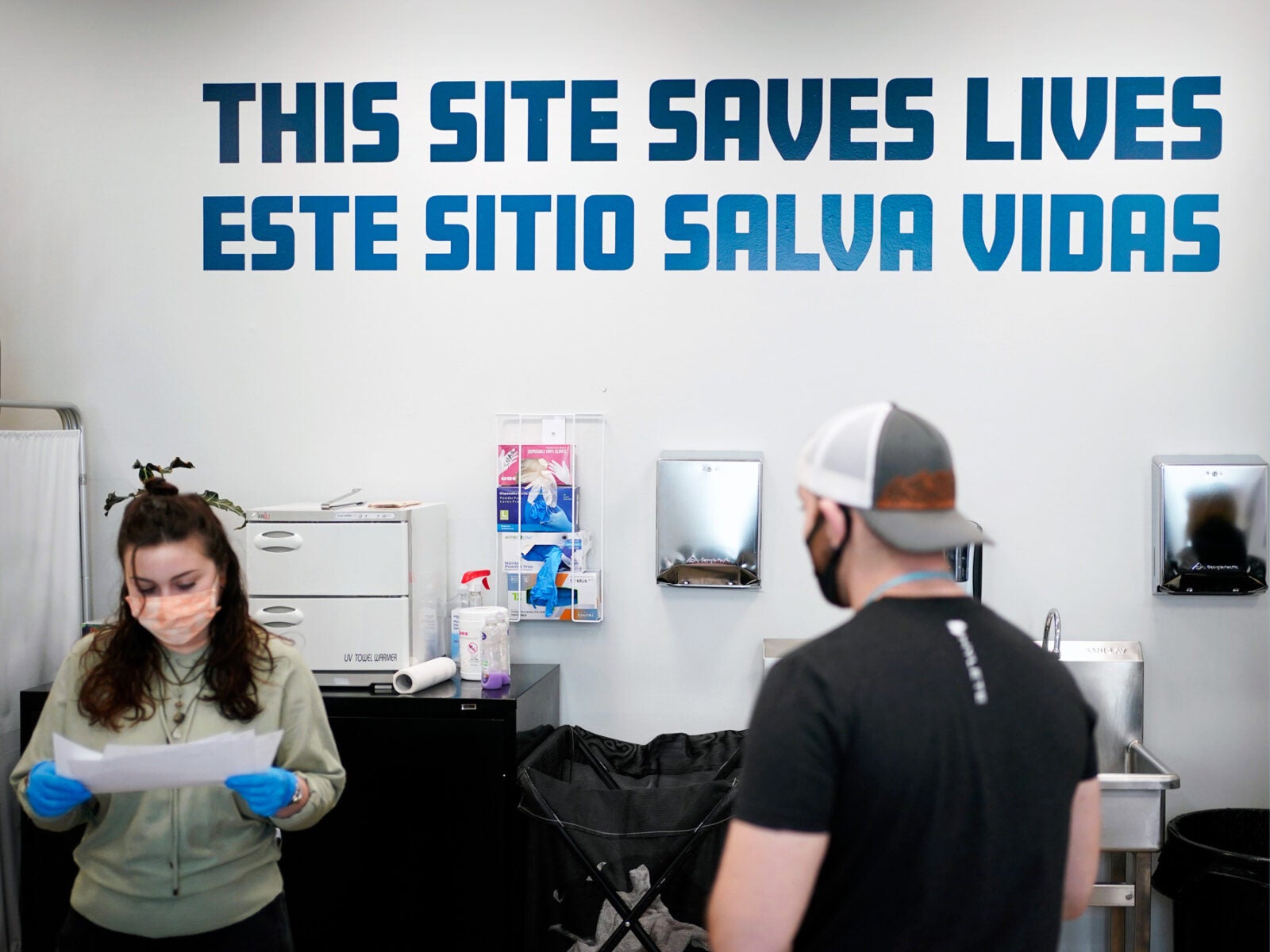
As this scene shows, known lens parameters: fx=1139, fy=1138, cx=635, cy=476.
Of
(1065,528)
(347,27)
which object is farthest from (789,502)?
(347,27)

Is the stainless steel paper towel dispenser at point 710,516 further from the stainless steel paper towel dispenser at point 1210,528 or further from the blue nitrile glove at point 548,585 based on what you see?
the stainless steel paper towel dispenser at point 1210,528

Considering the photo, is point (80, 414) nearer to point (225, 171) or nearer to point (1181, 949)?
point (225, 171)

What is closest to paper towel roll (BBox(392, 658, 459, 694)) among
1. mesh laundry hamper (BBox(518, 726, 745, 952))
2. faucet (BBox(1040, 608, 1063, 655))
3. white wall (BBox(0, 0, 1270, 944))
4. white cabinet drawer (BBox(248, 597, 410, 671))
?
white cabinet drawer (BBox(248, 597, 410, 671))

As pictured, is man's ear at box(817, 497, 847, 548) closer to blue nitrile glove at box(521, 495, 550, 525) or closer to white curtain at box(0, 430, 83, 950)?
blue nitrile glove at box(521, 495, 550, 525)

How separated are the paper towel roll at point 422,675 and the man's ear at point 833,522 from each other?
5.63ft

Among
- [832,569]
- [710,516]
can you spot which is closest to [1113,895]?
[710,516]

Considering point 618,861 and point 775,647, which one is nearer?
point 618,861

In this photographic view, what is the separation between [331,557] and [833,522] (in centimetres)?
187

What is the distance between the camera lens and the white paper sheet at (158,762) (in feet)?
5.45

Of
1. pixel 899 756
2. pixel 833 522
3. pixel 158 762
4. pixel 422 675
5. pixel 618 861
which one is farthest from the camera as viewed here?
pixel 422 675

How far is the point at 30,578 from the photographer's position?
10.1 ft

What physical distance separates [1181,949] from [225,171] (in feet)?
10.9

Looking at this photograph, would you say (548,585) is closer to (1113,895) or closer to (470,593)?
(470,593)

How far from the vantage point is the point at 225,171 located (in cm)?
332
